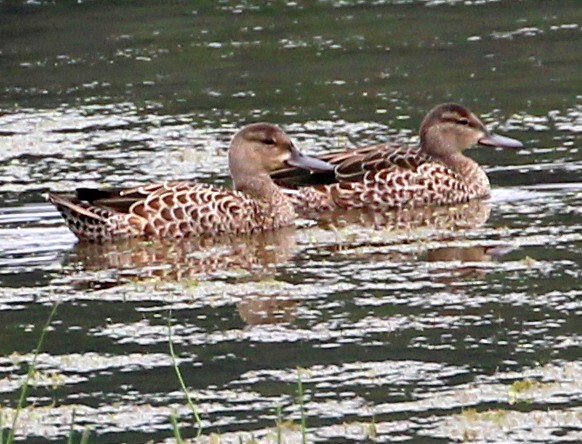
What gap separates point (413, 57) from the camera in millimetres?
18875

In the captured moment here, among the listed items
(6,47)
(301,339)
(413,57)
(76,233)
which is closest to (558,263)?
(301,339)

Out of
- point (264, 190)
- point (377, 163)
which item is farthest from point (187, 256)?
point (377, 163)

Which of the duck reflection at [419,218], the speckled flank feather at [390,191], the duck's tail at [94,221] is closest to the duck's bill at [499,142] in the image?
the speckled flank feather at [390,191]

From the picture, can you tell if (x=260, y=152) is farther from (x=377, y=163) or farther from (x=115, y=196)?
(x=115, y=196)

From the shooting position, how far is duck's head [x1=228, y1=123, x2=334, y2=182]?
12789mm

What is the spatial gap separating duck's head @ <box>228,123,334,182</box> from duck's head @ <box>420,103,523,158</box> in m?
1.09

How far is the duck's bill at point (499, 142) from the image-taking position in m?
13.7

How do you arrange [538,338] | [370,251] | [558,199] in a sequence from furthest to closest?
[558,199]
[370,251]
[538,338]

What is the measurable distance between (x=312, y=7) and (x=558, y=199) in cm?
983

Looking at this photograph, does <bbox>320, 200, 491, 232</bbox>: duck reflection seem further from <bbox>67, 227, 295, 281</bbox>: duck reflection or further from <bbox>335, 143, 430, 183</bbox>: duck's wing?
<bbox>67, 227, 295, 281</bbox>: duck reflection

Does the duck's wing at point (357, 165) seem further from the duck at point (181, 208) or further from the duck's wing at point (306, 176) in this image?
the duck at point (181, 208)

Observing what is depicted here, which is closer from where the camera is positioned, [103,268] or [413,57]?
[103,268]

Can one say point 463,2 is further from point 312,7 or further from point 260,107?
point 260,107

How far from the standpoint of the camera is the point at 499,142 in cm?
1378
